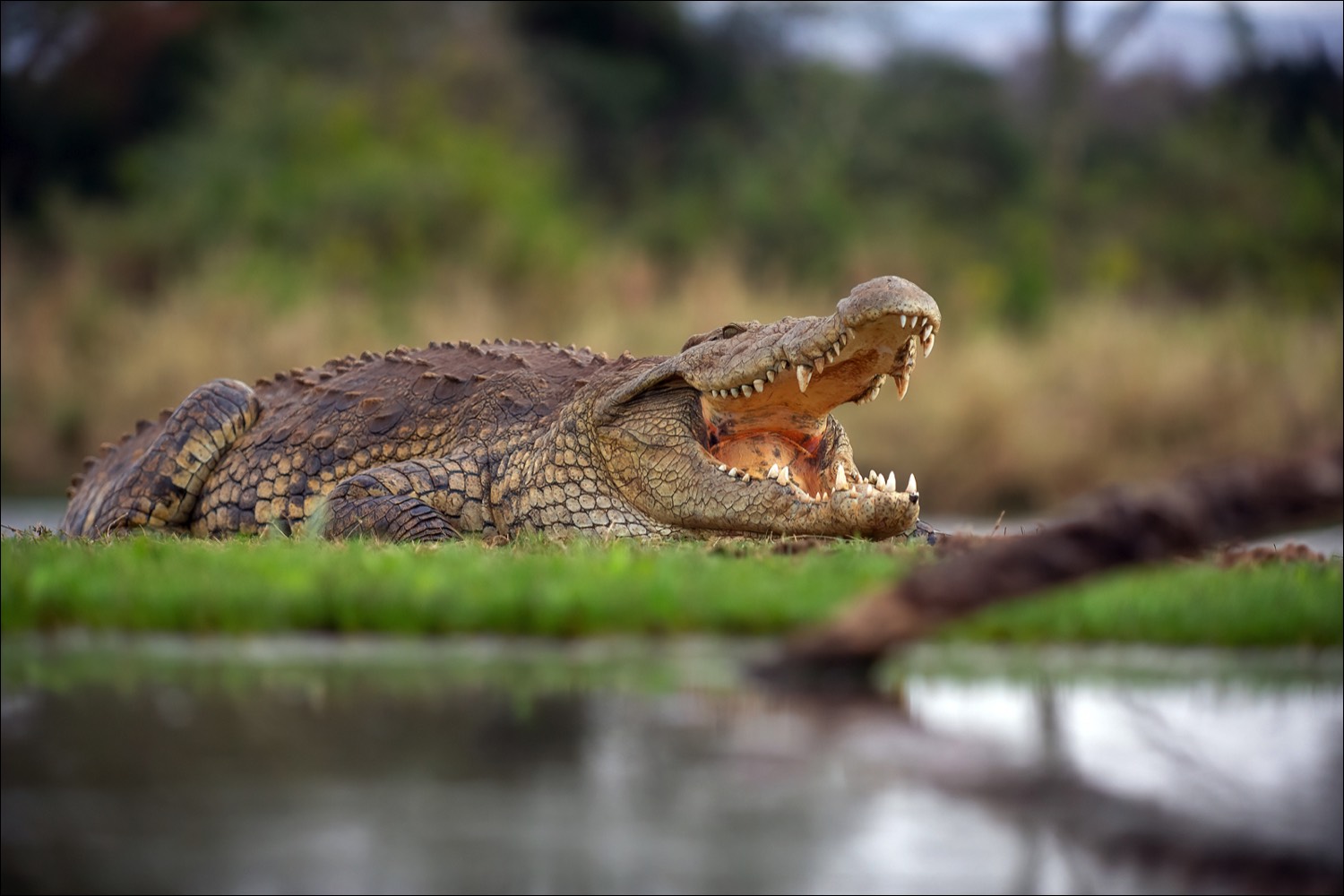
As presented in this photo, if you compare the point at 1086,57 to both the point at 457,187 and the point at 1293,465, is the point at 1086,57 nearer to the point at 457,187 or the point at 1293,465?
the point at 457,187

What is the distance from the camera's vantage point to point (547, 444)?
20.5ft

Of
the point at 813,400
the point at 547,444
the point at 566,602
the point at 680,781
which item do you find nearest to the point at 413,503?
the point at 547,444

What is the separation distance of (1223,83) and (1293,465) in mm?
26965

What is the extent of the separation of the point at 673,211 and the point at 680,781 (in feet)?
90.2

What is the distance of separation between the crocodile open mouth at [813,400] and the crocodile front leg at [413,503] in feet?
3.41

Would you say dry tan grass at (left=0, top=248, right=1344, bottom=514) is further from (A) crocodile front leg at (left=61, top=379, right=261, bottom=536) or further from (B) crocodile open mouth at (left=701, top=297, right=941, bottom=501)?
(B) crocodile open mouth at (left=701, top=297, right=941, bottom=501)

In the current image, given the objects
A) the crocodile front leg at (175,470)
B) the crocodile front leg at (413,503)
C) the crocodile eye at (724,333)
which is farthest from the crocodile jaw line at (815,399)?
the crocodile front leg at (175,470)

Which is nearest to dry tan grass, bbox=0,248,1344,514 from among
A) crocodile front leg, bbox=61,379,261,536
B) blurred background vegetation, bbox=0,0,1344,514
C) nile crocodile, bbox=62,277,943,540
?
blurred background vegetation, bbox=0,0,1344,514

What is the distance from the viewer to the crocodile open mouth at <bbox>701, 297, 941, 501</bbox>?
5.21 meters

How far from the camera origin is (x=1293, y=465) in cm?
205

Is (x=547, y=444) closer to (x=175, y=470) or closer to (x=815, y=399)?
(x=815, y=399)

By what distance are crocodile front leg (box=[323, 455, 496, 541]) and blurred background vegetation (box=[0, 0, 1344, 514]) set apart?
10.8 m

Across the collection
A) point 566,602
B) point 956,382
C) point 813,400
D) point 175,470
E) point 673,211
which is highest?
point 673,211

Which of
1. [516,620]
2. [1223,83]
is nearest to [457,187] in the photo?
[1223,83]
